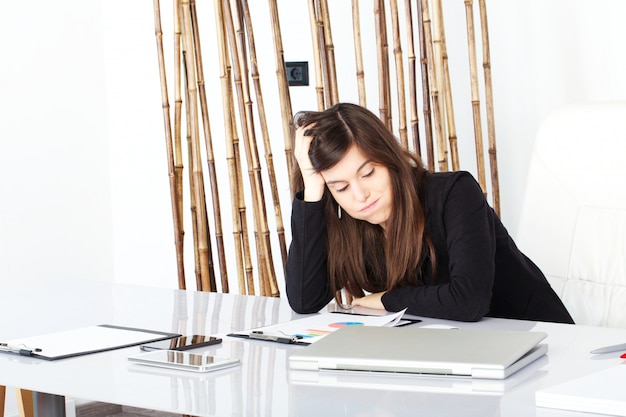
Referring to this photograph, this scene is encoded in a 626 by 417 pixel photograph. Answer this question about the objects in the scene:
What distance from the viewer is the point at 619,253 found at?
1.69 m

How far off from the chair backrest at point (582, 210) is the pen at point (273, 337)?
76 cm

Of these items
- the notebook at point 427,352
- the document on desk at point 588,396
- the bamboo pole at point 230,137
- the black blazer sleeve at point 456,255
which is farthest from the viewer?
the bamboo pole at point 230,137

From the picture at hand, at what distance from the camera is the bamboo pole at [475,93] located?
2201mm

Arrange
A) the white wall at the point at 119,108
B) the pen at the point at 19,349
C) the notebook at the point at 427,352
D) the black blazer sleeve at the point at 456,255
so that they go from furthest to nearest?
1. the white wall at the point at 119,108
2. the black blazer sleeve at the point at 456,255
3. the pen at the point at 19,349
4. the notebook at the point at 427,352

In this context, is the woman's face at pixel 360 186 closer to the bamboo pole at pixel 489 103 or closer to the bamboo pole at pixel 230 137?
the bamboo pole at pixel 230 137

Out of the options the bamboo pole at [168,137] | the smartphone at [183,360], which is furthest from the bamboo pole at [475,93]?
the smartphone at [183,360]

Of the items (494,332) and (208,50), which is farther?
(208,50)

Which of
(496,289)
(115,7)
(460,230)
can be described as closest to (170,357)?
(460,230)

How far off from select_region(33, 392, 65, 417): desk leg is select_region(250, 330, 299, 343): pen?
28cm

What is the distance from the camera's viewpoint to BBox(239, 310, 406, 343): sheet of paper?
1263 millimetres

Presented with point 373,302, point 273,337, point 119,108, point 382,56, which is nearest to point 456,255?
point 373,302

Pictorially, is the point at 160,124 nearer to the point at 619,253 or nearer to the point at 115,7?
the point at 115,7

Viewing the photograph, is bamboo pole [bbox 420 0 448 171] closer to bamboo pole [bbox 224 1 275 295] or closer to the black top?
bamboo pole [bbox 224 1 275 295]

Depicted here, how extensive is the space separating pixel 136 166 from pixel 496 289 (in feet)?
5.71
